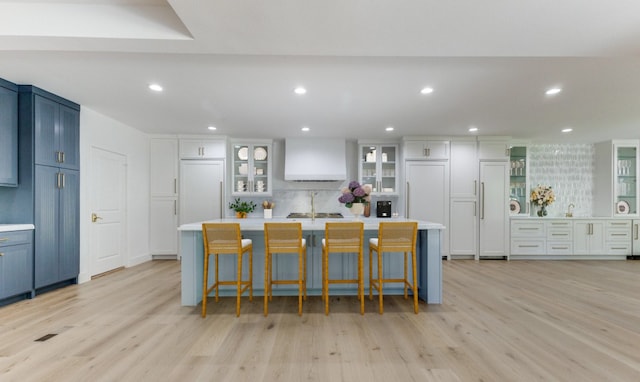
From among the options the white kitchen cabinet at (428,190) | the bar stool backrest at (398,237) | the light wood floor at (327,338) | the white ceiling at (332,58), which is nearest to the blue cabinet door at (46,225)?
the light wood floor at (327,338)

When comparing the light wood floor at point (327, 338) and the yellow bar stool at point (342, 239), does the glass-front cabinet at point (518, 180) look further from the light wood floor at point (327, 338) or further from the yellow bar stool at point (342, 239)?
the yellow bar stool at point (342, 239)

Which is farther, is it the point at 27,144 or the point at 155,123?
the point at 155,123

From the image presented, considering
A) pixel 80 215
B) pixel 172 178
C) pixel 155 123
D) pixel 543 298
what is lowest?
pixel 543 298

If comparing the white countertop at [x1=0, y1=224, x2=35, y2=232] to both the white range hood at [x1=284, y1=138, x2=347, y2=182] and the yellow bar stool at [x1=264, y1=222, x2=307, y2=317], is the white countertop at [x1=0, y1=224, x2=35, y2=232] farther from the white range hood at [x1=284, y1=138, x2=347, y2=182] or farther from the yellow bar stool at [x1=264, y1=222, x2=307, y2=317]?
the white range hood at [x1=284, y1=138, x2=347, y2=182]

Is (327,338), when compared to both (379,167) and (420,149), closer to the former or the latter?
(379,167)

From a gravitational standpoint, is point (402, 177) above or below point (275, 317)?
above

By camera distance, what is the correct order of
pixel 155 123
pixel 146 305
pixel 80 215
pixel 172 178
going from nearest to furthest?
1. pixel 146 305
2. pixel 80 215
3. pixel 155 123
4. pixel 172 178

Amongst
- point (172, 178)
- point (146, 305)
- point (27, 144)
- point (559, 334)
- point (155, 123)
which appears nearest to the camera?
point (559, 334)

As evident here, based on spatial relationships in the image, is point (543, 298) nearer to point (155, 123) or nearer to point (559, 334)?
point (559, 334)

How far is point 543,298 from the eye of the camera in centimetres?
348

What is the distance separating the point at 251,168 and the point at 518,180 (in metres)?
5.56

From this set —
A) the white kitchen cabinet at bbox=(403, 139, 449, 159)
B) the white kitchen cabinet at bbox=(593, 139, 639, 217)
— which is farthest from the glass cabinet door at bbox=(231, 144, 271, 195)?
the white kitchen cabinet at bbox=(593, 139, 639, 217)

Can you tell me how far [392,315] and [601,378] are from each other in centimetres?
150

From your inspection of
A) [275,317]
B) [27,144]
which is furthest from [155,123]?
[275,317]
